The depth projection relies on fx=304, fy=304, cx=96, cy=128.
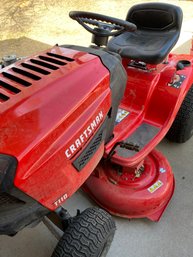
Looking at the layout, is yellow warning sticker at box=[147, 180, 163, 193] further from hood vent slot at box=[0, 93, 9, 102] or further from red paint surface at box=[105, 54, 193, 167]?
hood vent slot at box=[0, 93, 9, 102]

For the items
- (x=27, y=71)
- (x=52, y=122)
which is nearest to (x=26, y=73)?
(x=27, y=71)

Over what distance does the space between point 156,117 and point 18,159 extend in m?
1.03

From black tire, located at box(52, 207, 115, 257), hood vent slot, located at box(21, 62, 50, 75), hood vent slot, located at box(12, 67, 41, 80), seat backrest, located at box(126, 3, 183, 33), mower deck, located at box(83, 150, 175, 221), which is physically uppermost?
seat backrest, located at box(126, 3, 183, 33)

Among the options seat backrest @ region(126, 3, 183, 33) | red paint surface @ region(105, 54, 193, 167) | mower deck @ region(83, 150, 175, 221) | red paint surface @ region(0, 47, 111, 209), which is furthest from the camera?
seat backrest @ region(126, 3, 183, 33)

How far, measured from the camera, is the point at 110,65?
3.65 feet

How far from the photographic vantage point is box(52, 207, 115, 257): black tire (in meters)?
1.01

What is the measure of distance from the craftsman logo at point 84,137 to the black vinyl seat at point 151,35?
2.24 ft

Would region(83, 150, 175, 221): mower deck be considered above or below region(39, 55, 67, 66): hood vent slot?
below

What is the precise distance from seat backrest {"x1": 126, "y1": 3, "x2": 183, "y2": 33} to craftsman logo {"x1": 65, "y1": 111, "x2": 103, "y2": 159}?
978mm

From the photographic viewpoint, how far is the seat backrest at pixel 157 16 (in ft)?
5.67

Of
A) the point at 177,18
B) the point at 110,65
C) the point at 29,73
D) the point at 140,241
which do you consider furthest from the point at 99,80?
the point at 177,18

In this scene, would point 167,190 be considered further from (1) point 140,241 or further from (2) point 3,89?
(2) point 3,89

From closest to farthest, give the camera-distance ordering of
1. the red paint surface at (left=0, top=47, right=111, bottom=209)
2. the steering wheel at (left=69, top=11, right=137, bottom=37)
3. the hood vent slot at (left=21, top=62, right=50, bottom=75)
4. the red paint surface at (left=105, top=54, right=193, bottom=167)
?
the red paint surface at (left=0, top=47, right=111, bottom=209)
the hood vent slot at (left=21, top=62, right=50, bottom=75)
the steering wheel at (left=69, top=11, right=137, bottom=37)
the red paint surface at (left=105, top=54, right=193, bottom=167)

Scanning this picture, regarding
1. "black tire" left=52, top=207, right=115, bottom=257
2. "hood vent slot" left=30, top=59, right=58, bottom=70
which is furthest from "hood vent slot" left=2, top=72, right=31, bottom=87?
"black tire" left=52, top=207, right=115, bottom=257
